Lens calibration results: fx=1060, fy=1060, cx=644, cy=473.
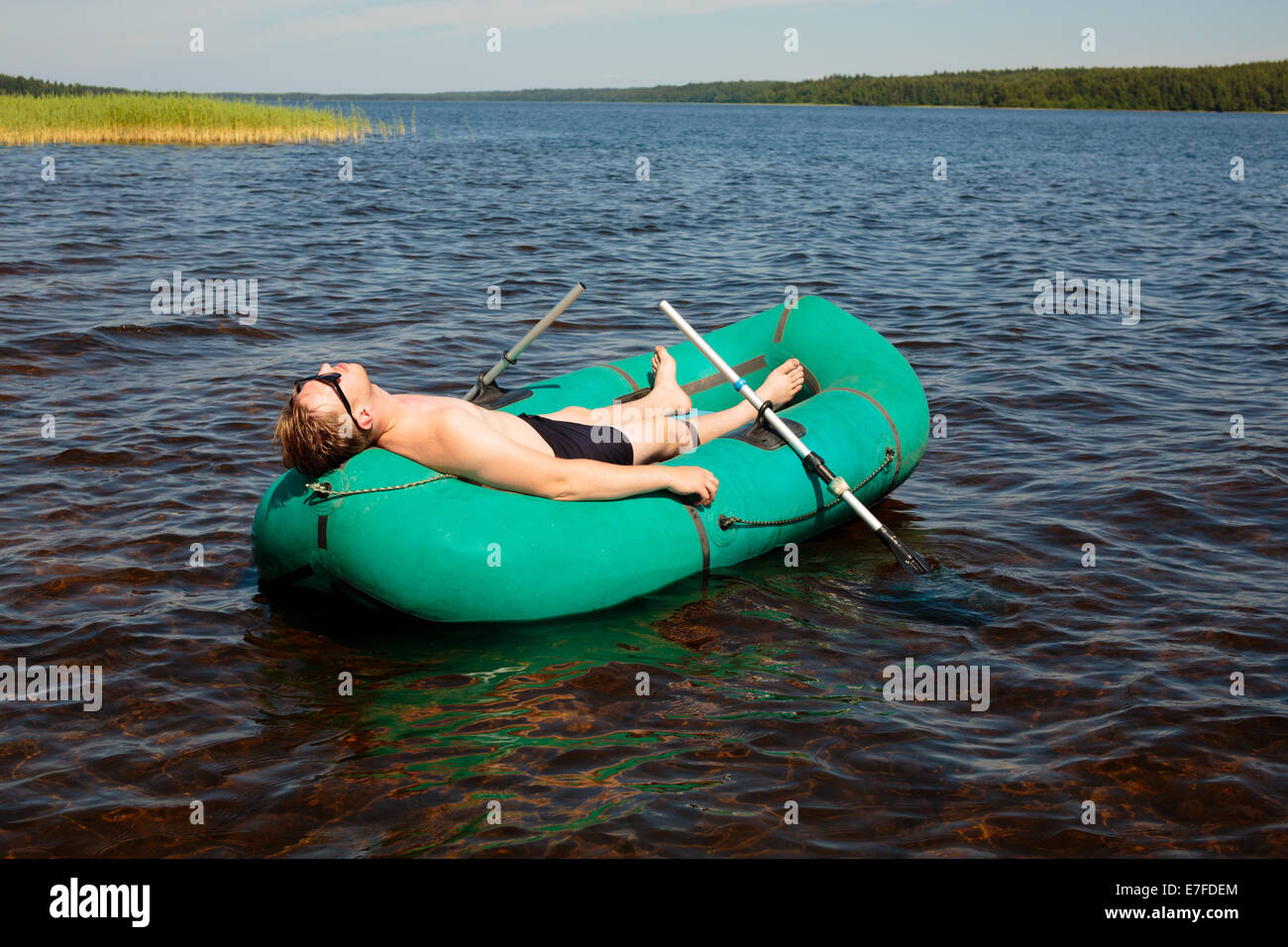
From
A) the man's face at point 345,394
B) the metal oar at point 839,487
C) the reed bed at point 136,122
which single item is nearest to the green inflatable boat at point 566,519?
the metal oar at point 839,487

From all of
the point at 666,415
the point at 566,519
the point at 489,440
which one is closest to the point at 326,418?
the point at 489,440

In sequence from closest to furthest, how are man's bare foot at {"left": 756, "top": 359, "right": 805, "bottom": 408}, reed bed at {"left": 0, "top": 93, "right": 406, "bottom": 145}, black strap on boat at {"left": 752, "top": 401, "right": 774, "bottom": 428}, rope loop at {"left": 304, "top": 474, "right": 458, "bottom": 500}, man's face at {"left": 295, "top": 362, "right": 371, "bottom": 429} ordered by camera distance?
man's face at {"left": 295, "top": 362, "right": 371, "bottom": 429} < rope loop at {"left": 304, "top": 474, "right": 458, "bottom": 500} < black strap on boat at {"left": 752, "top": 401, "right": 774, "bottom": 428} < man's bare foot at {"left": 756, "top": 359, "right": 805, "bottom": 408} < reed bed at {"left": 0, "top": 93, "right": 406, "bottom": 145}

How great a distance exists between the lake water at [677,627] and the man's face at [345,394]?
1106 millimetres

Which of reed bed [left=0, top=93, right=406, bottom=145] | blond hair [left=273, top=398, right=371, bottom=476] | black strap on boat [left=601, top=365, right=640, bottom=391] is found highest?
reed bed [left=0, top=93, right=406, bottom=145]

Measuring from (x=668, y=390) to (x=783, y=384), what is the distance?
84 centimetres

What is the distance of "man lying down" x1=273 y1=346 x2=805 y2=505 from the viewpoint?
4.61 meters

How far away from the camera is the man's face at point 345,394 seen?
15.0 feet

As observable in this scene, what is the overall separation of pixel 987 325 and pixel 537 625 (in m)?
7.92

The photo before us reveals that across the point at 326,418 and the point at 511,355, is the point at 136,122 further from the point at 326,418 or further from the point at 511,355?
the point at 326,418

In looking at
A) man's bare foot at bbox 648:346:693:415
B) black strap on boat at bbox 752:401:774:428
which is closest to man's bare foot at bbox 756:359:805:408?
black strap on boat at bbox 752:401:774:428

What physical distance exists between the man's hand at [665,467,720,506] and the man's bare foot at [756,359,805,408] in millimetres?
1223

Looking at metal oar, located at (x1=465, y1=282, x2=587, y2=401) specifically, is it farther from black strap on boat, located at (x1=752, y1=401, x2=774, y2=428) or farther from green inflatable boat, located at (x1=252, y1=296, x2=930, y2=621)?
black strap on boat, located at (x1=752, y1=401, x2=774, y2=428)
